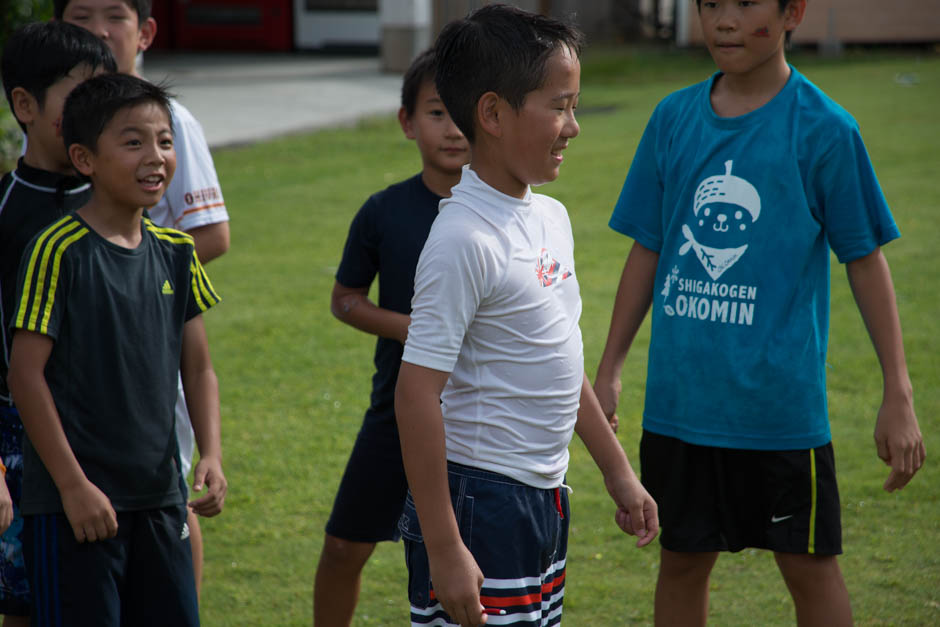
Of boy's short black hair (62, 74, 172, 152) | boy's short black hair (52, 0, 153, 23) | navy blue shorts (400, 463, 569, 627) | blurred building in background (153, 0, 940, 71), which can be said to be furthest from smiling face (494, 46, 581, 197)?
blurred building in background (153, 0, 940, 71)

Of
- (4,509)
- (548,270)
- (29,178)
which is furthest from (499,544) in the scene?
(29,178)

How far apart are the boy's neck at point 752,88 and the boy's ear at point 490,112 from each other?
2.64 feet

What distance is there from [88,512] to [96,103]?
874 mm

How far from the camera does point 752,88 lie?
2.45 m

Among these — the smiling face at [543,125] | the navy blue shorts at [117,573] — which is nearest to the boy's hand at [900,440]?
the smiling face at [543,125]

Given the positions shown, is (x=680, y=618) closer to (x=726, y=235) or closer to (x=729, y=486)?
(x=729, y=486)

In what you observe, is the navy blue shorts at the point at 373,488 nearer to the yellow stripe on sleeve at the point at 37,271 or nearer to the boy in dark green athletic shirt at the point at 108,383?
the boy in dark green athletic shirt at the point at 108,383

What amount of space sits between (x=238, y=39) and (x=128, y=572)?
24.0m

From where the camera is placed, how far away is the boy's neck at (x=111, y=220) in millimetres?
2201

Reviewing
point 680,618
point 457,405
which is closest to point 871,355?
point 680,618

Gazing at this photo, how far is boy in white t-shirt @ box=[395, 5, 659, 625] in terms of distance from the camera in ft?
6.02

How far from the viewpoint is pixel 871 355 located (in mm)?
5324

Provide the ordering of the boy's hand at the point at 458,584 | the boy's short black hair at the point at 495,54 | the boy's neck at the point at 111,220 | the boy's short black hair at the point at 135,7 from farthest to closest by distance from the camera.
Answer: the boy's short black hair at the point at 135,7 → the boy's neck at the point at 111,220 → the boy's short black hair at the point at 495,54 → the boy's hand at the point at 458,584

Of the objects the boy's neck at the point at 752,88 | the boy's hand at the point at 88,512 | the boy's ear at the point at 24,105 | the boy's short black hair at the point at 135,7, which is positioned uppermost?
the boy's short black hair at the point at 135,7
